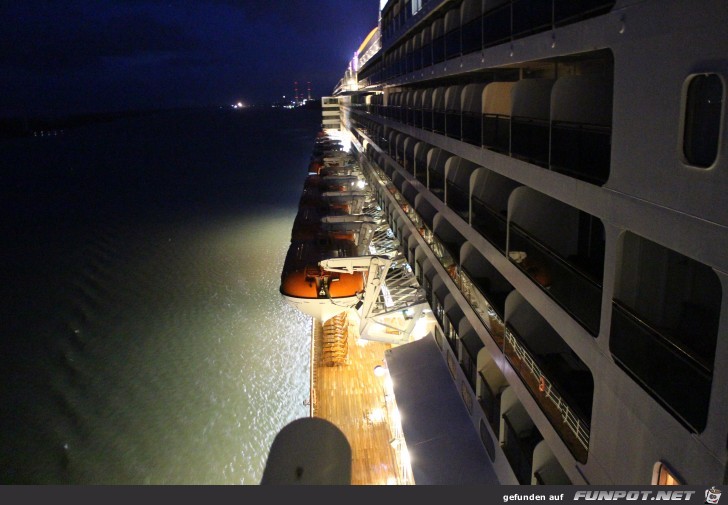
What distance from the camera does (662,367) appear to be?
3611 mm

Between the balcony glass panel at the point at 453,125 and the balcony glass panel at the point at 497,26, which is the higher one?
the balcony glass panel at the point at 497,26

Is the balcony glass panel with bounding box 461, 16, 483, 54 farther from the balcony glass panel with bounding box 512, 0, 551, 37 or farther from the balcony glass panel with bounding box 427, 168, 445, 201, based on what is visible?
the balcony glass panel with bounding box 427, 168, 445, 201

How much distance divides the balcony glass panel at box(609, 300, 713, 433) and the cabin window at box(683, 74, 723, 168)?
1.19 m

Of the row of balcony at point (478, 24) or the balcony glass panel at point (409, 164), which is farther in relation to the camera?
the balcony glass panel at point (409, 164)

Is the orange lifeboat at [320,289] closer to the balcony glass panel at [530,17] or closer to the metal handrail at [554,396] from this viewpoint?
the metal handrail at [554,396]

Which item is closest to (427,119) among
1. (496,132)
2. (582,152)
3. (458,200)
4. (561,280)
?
(458,200)

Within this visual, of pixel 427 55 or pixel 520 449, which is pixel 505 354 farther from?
pixel 427 55

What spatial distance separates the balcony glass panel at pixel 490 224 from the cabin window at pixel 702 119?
407 cm

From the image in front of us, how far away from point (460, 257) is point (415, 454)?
372 cm

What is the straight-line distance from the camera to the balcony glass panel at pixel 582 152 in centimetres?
434

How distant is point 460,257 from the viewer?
9.95 metres

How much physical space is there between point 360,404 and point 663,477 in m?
8.82

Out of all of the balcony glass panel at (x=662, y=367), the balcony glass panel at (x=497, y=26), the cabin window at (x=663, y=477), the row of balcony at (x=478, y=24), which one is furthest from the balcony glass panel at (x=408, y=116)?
the cabin window at (x=663, y=477)

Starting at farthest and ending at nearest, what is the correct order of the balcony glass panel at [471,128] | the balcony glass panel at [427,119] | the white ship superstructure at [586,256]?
the balcony glass panel at [427,119]
the balcony glass panel at [471,128]
the white ship superstructure at [586,256]
